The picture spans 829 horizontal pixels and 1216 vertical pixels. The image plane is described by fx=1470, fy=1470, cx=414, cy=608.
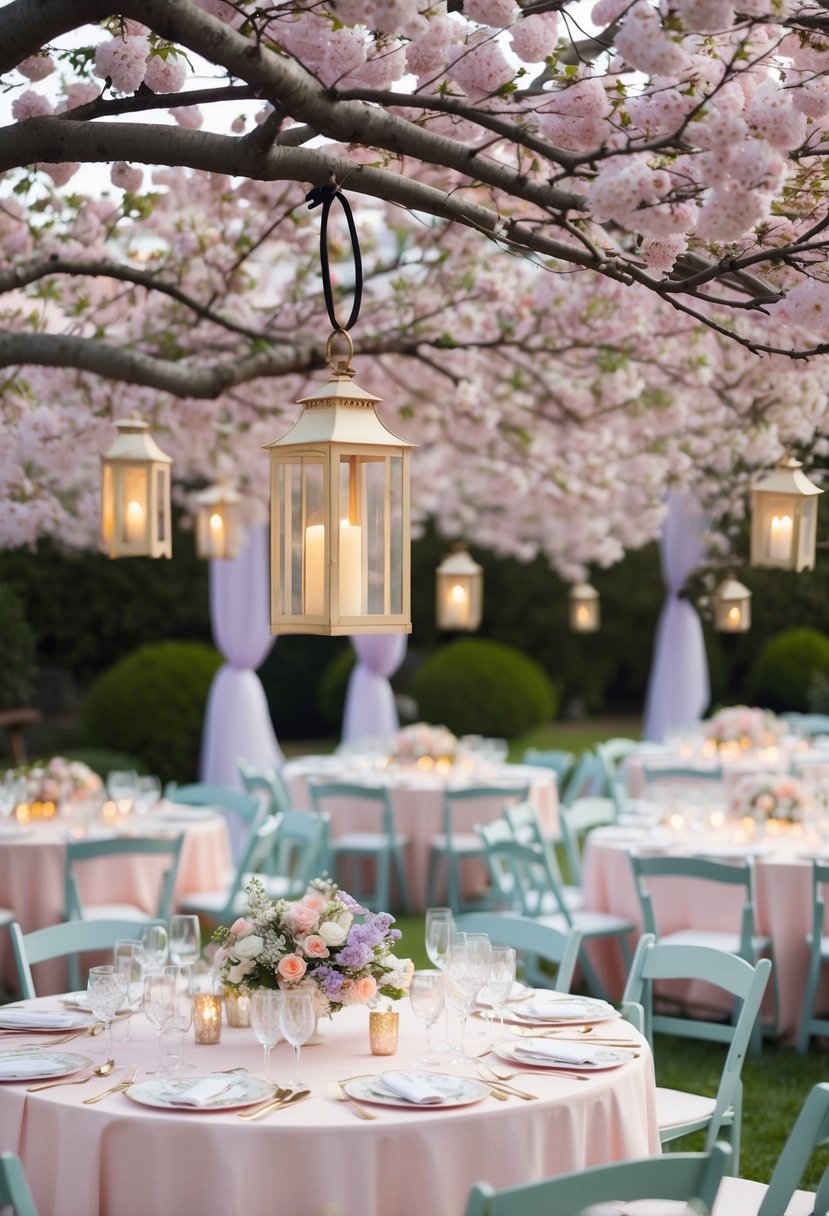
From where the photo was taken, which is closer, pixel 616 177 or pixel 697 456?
pixel 616 177

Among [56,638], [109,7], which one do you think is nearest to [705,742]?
[56,638]

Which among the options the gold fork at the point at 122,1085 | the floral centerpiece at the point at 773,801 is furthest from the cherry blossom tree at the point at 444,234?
the gold fork at the point at 122,1085

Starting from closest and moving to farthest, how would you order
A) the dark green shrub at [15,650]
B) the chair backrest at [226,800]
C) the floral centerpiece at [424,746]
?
the chair backrest at [226,800] < the dark green shrub at [15,650] < the floral centerpiece at [424,746]

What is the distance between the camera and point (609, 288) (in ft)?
20.1

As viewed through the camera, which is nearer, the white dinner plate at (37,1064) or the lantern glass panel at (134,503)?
the white dinner plate at (37,1064)

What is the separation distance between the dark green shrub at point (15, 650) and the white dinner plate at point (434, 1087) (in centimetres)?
524

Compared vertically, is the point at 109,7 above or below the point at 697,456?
above

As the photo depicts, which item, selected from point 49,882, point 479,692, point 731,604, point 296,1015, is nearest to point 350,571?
point 296,1015

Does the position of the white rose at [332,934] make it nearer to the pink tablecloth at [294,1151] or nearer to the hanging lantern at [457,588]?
the pink tablecloth at [294,1151]

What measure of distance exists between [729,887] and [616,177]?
170 inches

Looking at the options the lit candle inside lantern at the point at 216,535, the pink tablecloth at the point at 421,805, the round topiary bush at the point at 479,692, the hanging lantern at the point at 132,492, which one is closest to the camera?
the hanging lantern at the point at 132,492

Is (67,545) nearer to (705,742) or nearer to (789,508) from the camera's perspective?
(705,742)

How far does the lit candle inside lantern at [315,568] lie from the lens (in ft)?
10.6

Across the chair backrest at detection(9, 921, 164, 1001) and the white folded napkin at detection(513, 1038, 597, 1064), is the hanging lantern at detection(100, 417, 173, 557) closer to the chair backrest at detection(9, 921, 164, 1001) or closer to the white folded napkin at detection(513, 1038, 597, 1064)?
the chair backrest at detection(9, 921, 164, 1001)
